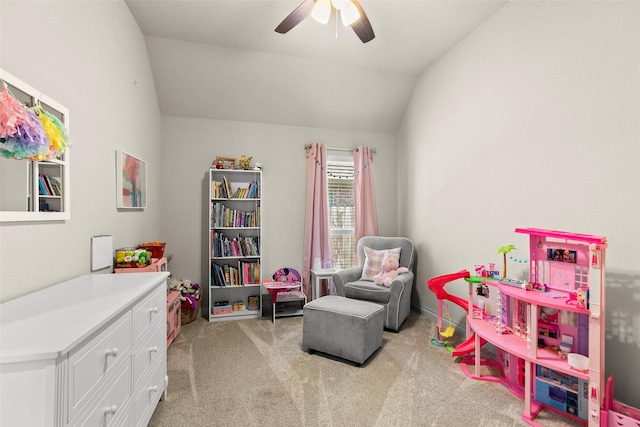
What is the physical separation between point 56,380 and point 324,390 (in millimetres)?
1606

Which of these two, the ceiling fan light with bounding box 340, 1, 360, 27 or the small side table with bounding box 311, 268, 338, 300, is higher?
the ceiling fan light with bounding box 340, 1, 360, 27

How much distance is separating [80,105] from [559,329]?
3.35m

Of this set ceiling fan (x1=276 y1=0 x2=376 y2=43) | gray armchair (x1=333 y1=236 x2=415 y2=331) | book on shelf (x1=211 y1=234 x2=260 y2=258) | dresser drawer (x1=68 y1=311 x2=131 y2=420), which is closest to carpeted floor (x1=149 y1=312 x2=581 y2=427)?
gray armchair (x1=333 y1=236 x2=415 y2=331)

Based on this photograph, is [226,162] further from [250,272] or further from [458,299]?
[458,299]

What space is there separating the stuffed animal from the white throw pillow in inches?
2.3

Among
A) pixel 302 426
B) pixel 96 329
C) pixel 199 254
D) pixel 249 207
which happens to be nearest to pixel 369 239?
pixel 249 207

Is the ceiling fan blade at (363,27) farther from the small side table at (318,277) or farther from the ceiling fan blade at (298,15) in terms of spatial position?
the small side table at (318,277)

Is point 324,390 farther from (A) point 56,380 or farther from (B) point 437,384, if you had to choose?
(A) point 56,380

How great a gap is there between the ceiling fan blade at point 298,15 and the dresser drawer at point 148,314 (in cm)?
206

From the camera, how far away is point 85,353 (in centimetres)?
104

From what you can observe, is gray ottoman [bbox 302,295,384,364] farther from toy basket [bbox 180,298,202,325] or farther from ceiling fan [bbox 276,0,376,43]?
ceiling fan [bbox 276,0,376,43]

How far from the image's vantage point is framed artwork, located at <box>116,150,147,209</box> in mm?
2409

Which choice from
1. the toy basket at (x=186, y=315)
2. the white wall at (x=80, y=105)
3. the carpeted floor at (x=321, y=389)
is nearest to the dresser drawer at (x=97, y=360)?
the white wall at (x=80, y=105)

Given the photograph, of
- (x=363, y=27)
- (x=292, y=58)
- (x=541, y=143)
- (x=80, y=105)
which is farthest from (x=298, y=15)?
(x=541, y=143)
